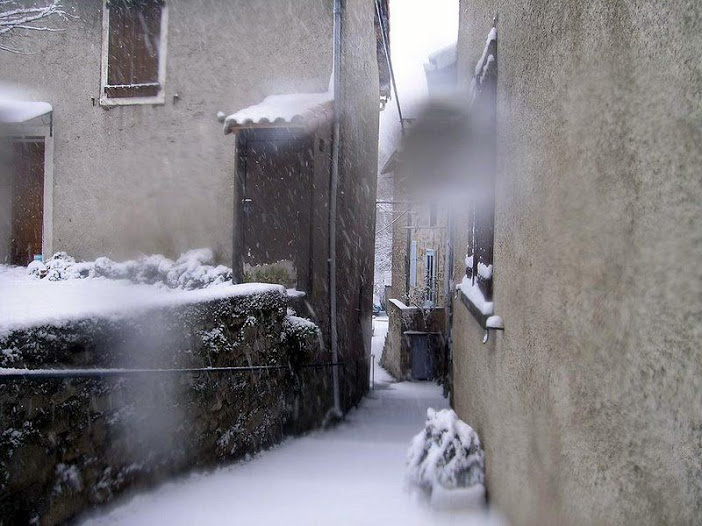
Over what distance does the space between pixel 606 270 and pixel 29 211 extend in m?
8.17

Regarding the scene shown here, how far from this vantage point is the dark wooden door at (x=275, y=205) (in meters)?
6.21

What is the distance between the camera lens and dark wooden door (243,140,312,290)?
621 centimetres

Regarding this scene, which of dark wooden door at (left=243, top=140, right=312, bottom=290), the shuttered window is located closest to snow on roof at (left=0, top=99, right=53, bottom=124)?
the shuttered window

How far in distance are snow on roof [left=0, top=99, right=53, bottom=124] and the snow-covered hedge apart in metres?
1.89

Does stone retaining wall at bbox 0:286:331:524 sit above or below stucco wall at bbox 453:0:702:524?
below

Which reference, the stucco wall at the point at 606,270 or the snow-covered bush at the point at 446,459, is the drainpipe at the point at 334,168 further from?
the stucco wall at the point at 606,270

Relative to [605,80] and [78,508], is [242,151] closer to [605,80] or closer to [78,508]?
[78,508]

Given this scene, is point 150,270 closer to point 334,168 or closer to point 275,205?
point 275,205

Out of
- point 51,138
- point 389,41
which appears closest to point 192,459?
point 51,138

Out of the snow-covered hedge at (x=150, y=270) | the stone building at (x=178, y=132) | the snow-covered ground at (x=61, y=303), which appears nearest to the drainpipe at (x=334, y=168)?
the stone building at (x=178, y=132)

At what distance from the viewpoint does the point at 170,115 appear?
720 cm

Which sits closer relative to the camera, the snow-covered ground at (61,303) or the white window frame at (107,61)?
the snow-covered ground at (61,303)

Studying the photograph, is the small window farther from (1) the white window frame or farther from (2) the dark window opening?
(2) the dark window opening

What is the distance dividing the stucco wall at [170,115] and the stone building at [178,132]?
0.05ft
